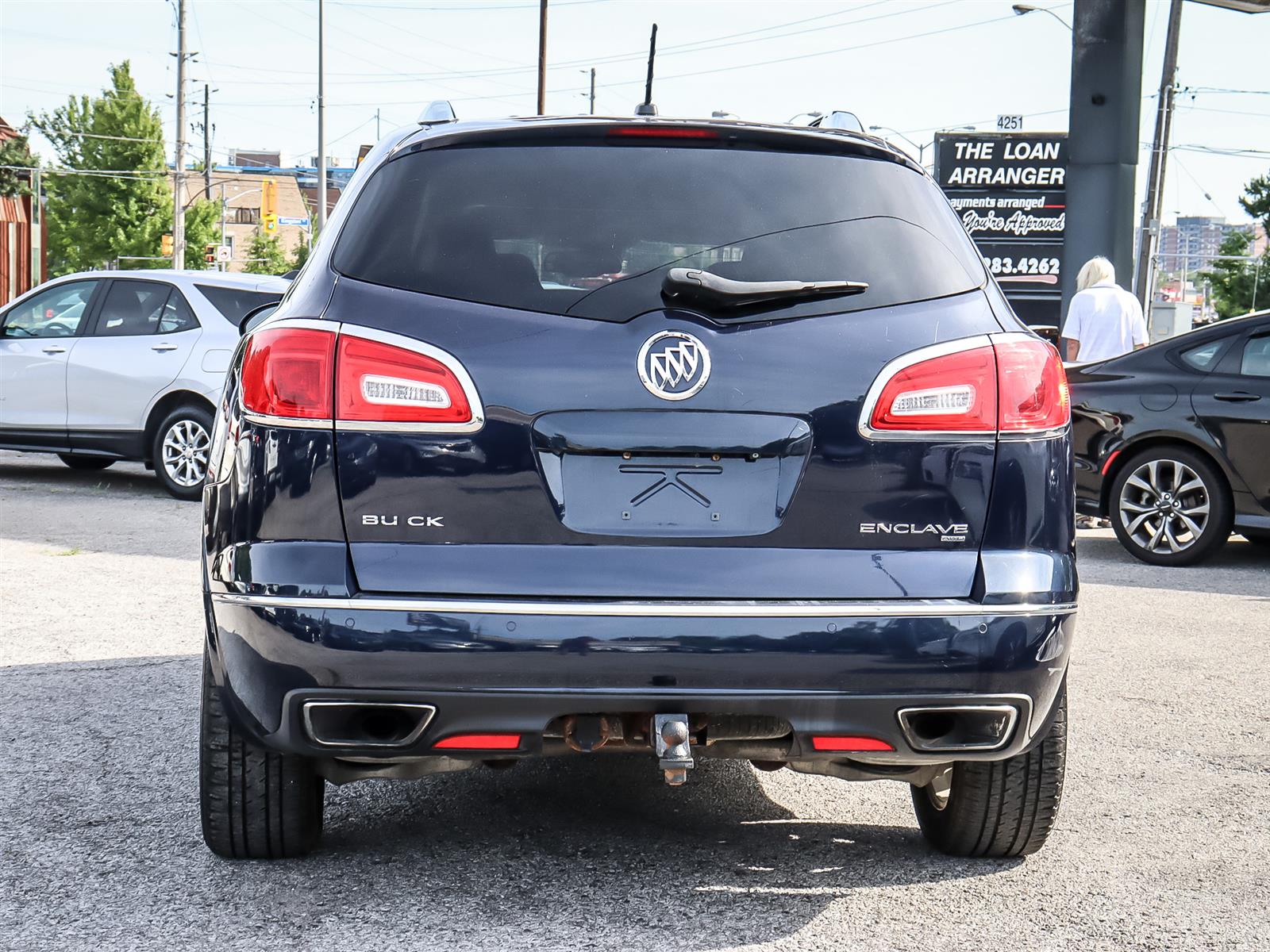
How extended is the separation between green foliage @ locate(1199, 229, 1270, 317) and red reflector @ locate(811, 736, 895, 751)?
78096 mm

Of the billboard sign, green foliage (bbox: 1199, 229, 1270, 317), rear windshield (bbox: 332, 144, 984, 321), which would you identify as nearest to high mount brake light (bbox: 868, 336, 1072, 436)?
rear windshield (bbox: 332, 144, 984, 321)

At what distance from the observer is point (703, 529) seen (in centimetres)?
307

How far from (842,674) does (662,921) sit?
74 centimetres

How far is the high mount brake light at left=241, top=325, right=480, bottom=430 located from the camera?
10.2 ft

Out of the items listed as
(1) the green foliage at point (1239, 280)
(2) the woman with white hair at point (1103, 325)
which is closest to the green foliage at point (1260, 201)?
(1) the green foliage at point (1239, 280)

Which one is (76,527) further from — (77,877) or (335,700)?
(335,700)

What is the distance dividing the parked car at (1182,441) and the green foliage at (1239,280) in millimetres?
70999

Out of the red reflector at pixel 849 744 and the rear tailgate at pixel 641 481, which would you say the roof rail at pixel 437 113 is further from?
the red reflector at pixel 849 744

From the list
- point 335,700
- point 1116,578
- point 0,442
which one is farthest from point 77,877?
point 0,442

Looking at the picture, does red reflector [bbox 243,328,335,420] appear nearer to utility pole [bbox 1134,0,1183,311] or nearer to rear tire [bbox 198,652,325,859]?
rear tire [bbox 198,652,325,859]

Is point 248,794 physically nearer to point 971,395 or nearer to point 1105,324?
point 971,395

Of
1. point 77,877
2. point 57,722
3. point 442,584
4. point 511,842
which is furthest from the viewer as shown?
point 57,722

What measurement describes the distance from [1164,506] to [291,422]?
7497mm

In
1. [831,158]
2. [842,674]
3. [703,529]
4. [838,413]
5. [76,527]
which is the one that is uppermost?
[831,158]
